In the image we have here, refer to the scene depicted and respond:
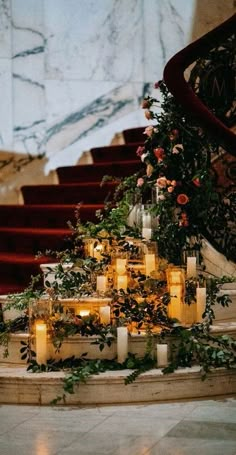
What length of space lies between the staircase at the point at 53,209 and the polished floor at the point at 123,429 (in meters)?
1.72

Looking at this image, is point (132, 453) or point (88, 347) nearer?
point (132, 453)

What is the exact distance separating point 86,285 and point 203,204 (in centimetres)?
93

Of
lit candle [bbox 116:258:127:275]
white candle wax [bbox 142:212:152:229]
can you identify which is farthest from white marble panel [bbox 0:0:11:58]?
lit candle [bbox 116:258:127:275]

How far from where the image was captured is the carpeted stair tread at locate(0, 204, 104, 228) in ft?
23.4

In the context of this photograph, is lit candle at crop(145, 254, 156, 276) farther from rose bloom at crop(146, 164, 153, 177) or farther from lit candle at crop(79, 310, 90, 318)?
rose bloom at crop(146, 164, 153, 177)

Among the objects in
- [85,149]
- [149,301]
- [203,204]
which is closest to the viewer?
[149,301]

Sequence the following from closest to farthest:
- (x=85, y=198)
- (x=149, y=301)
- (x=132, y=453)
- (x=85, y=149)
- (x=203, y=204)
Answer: (x=132, y=453) < (x=149, y=301) < (x=203, y=204) < (x=85, y=198) < (x=85, y=149)

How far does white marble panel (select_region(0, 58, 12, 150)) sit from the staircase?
44cm

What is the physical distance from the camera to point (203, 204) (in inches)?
234

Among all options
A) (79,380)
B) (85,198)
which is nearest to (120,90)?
(85,198)

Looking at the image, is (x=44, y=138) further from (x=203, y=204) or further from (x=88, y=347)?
(x=88, y=347)

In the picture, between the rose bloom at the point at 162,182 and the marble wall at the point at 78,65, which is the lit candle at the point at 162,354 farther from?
the marble wall at the point at 78,65

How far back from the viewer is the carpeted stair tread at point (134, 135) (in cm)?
→ 866

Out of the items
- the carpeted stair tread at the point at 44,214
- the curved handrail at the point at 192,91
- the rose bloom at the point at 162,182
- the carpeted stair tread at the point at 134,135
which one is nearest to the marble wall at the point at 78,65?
the carpeted stair tread at the point at 134,135
